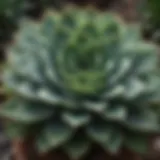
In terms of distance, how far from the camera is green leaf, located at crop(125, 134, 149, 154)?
3.63 ft

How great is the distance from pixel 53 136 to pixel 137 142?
182 mm

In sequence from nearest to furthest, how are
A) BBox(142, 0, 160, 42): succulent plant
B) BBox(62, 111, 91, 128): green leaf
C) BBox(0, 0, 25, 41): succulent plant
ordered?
BBox(62, 111, 91, 128): green leaf < BBox(142, 0, 160, 42): succulent plant < BBox(0, 0, 25, 41): succulent plant

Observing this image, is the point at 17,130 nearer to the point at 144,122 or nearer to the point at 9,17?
the point at 144,122

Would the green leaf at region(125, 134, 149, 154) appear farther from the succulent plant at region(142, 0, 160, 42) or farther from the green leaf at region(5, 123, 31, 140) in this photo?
the succulent plant at region(142, 0, 160, 42)

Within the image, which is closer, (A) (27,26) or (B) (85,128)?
(B) (85,128)

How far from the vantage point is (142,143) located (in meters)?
1.11

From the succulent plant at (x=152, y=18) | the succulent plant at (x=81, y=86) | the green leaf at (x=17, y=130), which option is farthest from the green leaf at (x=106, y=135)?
the succulent plant at (x=152, y=18)

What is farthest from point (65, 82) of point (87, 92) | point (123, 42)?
point (123, 42)

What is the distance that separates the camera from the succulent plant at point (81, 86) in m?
1.09

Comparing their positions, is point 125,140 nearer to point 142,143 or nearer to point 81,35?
point 142,143

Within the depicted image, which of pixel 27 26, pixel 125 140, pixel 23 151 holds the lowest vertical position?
pixel 23 151

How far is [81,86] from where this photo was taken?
109 centimetres

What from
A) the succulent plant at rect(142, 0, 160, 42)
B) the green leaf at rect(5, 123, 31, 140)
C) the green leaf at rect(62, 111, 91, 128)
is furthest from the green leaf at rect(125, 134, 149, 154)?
the succulent plant at rect(142, 0, 160, 42)

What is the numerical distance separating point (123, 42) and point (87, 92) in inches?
6.0
